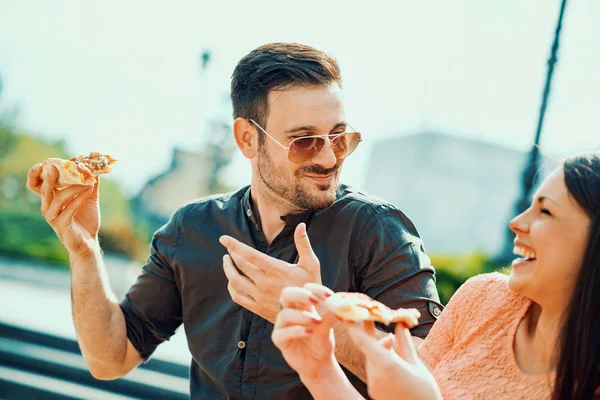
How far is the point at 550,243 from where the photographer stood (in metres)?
1.81

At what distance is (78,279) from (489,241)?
37228 mm

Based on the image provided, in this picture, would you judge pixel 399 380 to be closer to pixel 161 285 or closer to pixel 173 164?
pixel 161 285

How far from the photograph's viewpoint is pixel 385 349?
161cm

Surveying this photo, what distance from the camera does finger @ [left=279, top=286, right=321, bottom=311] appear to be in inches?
65.3

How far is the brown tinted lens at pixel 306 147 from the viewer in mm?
2717

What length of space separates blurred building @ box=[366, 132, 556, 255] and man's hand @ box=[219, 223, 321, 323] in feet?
112

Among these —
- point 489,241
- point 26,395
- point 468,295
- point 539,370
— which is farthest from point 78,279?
point 489,241

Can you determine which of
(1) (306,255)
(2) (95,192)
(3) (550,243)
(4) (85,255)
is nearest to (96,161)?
(2) (95,192)

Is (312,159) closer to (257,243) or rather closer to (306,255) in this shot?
(257,243)

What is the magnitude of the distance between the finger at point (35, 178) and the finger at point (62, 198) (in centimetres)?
9

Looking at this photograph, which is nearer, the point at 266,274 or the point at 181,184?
the point at 266,274

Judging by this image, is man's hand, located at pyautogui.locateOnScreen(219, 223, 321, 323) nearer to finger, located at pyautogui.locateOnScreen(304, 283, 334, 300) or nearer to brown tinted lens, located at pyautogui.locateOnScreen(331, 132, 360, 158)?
finger, located at pyautogui.locateOnScreen(304, 283, 334, 300)

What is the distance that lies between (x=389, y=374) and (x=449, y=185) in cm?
3616

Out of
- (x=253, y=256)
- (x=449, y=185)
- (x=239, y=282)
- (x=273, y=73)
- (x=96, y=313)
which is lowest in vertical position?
(x=449, y=185)
